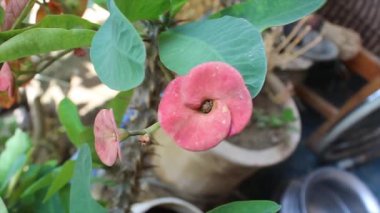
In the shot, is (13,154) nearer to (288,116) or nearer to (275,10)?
(275,10)

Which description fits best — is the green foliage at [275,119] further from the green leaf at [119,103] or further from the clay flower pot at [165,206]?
the green leaf at [119,103]

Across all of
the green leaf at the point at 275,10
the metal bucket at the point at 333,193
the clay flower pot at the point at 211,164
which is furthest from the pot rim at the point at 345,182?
the green leaf at the point at 275,10

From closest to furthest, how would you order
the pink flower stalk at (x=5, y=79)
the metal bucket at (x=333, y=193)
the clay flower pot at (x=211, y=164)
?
the pink flower stalk at (x=5, y=79) → the clay flower pot at (x=211, y=164) → the metal bucket at (x=333, y=193)

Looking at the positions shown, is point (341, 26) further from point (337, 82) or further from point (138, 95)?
point (138, 95)

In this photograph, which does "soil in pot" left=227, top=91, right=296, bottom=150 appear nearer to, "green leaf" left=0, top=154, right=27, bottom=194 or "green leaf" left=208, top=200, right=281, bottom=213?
"green leaf" left=0, top=154, right=27, bottom=194


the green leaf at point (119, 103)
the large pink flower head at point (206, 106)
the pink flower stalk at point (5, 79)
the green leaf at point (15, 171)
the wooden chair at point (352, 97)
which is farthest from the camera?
the wooden chair at point (352, 97)

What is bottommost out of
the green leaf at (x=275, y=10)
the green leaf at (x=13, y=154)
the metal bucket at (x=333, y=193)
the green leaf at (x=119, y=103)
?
the metal bucket at (x=333, y=193)

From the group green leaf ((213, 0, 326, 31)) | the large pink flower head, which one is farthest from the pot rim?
the large pink flower head
